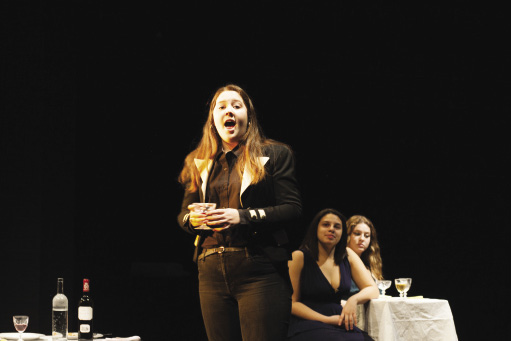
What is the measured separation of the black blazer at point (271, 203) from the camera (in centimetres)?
175

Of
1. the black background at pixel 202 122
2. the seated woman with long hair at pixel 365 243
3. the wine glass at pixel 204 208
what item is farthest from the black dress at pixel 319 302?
the wine glass at pixel 204 208

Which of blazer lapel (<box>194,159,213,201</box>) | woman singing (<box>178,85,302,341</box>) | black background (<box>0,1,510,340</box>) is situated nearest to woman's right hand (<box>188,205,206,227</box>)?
woman singing (<box>178,85,302,341</box>)

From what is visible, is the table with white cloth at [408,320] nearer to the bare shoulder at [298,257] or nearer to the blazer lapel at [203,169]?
the bare shoulder at [298,257]

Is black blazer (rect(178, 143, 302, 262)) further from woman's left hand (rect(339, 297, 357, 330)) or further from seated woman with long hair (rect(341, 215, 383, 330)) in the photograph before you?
seated woman with long hair (rect(341, 215, 383, 330))

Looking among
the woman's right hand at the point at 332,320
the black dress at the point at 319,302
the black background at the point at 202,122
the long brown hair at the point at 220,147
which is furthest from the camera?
the black background at the point at 202,122

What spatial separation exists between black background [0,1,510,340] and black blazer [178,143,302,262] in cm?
200

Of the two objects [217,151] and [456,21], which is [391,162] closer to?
[456,21]

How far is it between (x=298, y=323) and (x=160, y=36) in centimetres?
234

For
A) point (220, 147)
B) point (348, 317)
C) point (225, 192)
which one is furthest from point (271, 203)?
point (348, 317)

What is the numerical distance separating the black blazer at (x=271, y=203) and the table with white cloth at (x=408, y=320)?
2068mm

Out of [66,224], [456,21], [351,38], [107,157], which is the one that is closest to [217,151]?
[66,224]

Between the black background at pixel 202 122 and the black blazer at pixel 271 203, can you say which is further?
the black background at pixel 202 122

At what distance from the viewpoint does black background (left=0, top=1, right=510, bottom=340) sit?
11.7 ft

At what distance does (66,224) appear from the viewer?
143 inches
